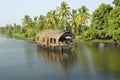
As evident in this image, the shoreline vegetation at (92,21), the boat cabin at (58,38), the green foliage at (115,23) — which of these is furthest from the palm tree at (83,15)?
the boat cabin at (58,38)

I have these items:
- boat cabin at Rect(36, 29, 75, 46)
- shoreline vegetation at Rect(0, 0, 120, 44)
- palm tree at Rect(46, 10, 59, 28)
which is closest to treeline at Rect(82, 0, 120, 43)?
shoreline vegetation at Rect(0, 0, 120, 44)

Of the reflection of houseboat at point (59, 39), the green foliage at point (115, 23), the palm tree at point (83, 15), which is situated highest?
the palm tree at point (83, 15)

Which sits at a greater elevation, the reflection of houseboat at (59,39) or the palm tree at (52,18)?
the palm tree at (52,18)

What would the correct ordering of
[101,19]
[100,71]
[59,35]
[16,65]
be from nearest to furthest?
[100,71] → [16,65] → [59,35] → [101,19]

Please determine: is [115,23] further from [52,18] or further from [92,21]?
[52,18]

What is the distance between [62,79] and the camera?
23.1 meters

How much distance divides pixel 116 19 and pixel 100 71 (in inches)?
1081

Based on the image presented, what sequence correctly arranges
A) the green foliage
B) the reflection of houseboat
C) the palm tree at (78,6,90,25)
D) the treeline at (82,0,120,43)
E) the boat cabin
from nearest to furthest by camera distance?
the reflection of houseboat < the boat cabin < the green foliage < the treeline at (82,0,120,43) < the palm tree at (78,6,90,25)

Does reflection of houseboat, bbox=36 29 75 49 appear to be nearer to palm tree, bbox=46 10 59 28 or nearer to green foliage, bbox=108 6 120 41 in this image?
green foliage, bbox=108 6 120 41

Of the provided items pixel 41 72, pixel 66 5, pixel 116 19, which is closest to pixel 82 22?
pixel 66 5

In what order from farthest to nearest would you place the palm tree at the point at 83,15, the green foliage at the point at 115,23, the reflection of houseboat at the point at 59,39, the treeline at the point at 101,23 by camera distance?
the palm tree at the point at 83,15
the treeline at the point at 101,23
the green foliage at the point at 115,23
the reflection of houseboat at the point at 59,39

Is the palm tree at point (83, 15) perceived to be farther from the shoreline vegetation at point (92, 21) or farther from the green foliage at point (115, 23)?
the green foliage at point (115, 23)

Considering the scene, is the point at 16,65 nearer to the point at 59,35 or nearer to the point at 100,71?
the point at 100,71

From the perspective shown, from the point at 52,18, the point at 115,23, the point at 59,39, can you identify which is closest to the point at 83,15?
the point at 52,18
